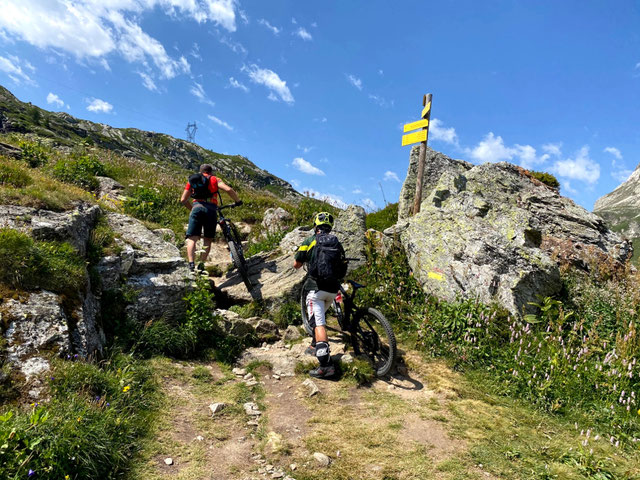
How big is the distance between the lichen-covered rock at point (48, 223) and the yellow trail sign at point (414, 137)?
10309 mm

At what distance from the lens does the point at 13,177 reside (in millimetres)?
7836

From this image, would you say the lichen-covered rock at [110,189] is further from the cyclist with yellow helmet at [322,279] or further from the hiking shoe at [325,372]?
the hiking shoe at [325,372]

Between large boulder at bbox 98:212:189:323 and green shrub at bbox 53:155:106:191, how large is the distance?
861 cm

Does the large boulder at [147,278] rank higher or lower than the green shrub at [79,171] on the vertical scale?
lower

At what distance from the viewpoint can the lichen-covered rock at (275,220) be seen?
15.2m

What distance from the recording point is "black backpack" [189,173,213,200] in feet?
31.2

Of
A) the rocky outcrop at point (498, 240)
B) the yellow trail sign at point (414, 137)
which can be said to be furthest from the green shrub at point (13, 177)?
the yellow trail sign at point (414, 137)

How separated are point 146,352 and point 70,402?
2358 mm

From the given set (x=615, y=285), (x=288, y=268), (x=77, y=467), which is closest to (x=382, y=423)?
(x=77, y=467)

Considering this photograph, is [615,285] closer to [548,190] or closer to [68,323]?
[548,190]

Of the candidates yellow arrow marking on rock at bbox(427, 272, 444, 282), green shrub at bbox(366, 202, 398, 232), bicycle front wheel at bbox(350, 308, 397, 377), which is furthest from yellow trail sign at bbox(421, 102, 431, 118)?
bicycle front wheel at bbox(350, 308, 397, 377)

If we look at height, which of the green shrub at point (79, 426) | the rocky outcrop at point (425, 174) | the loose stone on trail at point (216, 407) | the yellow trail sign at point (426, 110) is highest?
the yellow trail sign at point (426, 110)

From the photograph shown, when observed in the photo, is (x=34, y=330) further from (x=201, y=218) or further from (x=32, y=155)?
(x=32, y=155)

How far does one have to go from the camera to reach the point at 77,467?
11.4ft
